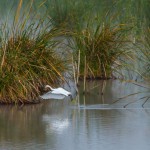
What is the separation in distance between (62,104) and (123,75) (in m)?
2.71

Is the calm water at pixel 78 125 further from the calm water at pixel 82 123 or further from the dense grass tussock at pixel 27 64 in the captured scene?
the dense grass tussock at pixel 27 64

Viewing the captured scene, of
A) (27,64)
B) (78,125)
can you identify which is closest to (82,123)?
(78,125)

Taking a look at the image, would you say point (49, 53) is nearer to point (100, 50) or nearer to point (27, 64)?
point (27, 64)

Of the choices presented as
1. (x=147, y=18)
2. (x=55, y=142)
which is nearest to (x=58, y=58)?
(x=55, y=142)

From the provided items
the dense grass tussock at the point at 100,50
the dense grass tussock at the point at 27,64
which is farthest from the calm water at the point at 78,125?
the dense grass tussock at the point at 100,50

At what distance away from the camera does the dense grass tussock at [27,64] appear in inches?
401

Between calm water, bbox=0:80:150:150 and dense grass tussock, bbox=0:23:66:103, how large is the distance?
7.9 inches

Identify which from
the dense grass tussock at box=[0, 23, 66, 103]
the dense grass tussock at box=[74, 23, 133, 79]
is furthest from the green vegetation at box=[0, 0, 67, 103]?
the dense grass tussock at box=[74, 23, 133, 79]

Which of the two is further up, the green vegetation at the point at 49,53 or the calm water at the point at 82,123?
the green vegetation at the point at 49,53

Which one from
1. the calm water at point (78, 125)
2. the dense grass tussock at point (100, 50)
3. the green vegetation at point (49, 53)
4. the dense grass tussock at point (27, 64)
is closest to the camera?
the calm water at point (78, 125)

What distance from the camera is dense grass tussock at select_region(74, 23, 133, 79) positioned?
41.8 ft

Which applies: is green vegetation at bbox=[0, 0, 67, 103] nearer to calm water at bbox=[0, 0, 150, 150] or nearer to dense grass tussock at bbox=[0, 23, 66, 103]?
dense grass tussock at bbox=[0, 23, 66, 103]

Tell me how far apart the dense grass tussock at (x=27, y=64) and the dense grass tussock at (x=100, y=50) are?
106 cm

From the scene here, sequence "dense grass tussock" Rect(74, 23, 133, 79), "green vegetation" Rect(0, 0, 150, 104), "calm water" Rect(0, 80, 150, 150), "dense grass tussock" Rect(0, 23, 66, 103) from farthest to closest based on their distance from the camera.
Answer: "dense grass tussock" Rect(74, 23, 133, 79) → "green vegetation" Rect(0, 0, 150, 104) → "dense grass tussock" Rect(0, 23, 66, 103) → "calm water" Rect(0, 80, 150, 150)
